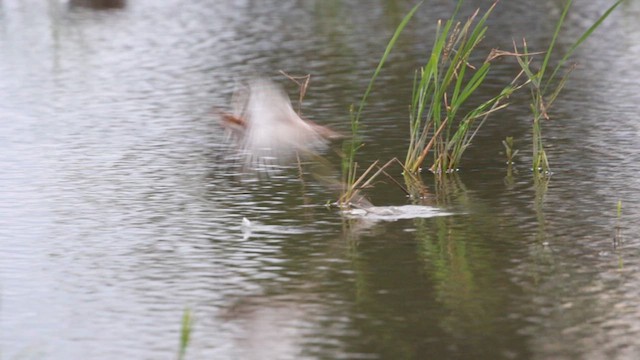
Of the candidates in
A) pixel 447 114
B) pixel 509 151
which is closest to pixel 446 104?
pixel 447 114

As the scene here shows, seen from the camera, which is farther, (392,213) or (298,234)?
(392,213)

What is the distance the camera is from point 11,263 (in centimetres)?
709

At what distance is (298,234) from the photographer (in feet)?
24.9

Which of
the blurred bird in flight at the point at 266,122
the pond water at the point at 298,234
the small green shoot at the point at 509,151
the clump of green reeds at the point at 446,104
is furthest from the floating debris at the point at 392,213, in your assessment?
the small green shoot at the point at 509,151

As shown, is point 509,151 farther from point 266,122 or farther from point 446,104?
point 266,122

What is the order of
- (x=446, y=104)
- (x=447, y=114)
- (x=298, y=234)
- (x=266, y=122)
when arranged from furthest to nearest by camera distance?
(x=447, y=114), (x=446, y=104), (x=266, y=122), (x=298, y=234)

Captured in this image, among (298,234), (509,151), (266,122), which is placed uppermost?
(266,122)

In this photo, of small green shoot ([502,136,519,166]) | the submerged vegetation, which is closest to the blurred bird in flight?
the submerged vegetation

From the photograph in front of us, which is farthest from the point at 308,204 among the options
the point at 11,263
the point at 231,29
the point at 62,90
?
the point at 231,29

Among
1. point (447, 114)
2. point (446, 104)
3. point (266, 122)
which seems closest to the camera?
point (266, 122)

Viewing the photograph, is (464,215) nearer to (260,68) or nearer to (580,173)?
(580,173)

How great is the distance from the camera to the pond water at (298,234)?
5742 millimetres

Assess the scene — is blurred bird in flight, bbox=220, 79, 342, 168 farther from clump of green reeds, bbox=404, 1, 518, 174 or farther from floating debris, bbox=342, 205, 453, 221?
clump of green reeds, bbox=404, 1, 518, 174

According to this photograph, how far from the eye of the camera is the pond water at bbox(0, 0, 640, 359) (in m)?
5.74
